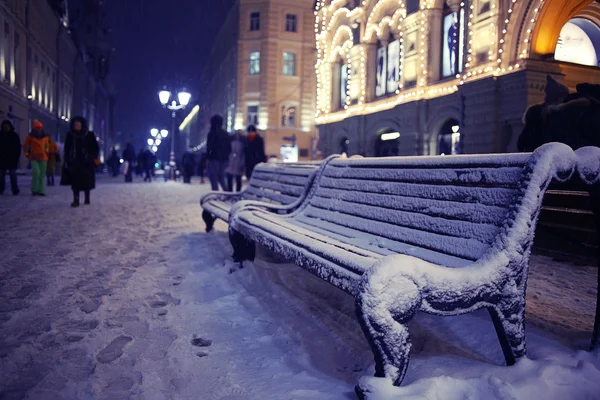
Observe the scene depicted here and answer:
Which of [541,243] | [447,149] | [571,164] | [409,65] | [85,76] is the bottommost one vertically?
[541,243]

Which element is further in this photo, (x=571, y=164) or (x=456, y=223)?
(x=456, y=223)

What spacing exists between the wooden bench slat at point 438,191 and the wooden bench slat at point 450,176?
29 mm

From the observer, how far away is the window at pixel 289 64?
129ft

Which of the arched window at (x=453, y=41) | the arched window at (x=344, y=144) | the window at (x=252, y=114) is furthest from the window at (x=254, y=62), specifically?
the arched window at (x=453, y=41)

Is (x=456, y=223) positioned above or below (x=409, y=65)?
below

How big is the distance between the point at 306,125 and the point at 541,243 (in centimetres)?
3504

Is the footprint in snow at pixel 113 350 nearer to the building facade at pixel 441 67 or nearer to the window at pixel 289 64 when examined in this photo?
the building facade at pixel 441 67

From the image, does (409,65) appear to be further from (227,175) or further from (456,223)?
(456,223)

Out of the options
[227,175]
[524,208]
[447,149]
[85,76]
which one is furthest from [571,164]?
[85,76]

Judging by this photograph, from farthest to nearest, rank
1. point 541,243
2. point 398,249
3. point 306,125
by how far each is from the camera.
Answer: point 306,125 → point 541,243 → point 398,249

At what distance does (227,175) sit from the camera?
36.2 ft

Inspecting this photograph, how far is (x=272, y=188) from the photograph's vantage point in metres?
5.70

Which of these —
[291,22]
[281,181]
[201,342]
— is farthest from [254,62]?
[201,342]

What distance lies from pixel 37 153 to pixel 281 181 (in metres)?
9.52
